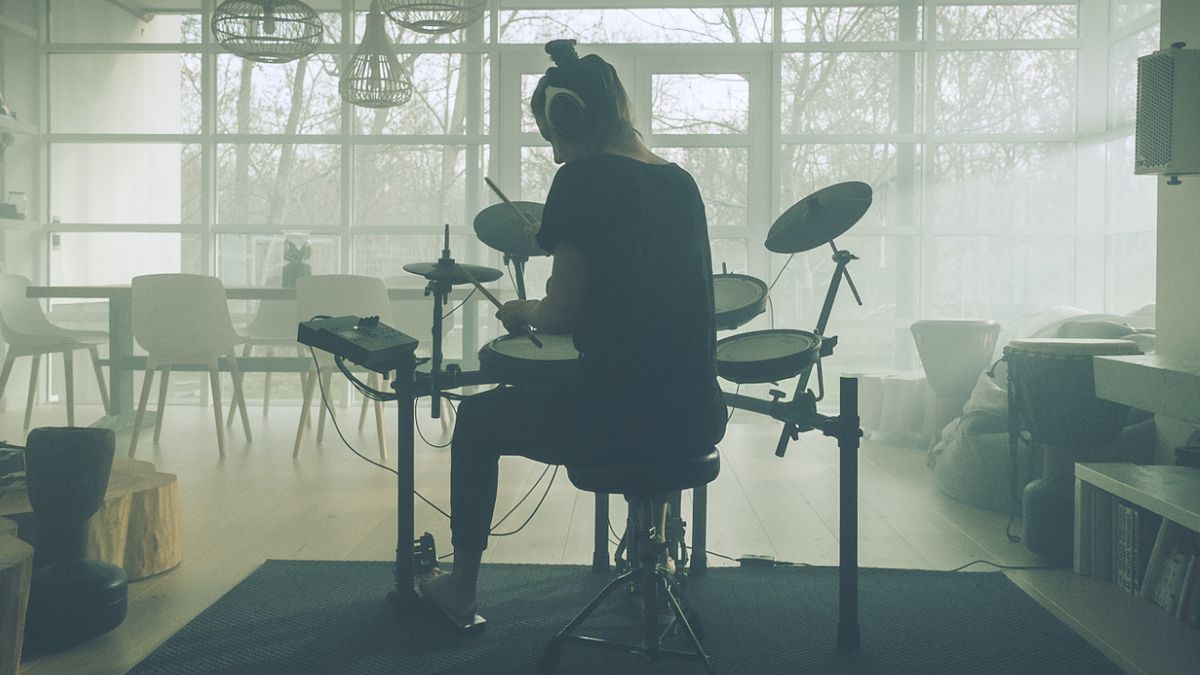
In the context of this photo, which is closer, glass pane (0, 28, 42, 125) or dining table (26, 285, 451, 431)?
dining table (26, 285, 451, 431)

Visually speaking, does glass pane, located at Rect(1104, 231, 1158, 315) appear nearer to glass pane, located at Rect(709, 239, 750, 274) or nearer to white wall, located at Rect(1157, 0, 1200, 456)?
glass pane, located at Rect(709, 239, 750, 274)

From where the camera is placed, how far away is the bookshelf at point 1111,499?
2559 mm

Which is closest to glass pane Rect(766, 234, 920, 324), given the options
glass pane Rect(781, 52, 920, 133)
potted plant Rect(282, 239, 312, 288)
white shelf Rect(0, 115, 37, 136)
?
glass pane Rect(781, 52, 920, 133)

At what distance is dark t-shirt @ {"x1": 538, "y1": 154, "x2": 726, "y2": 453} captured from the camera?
184 cm

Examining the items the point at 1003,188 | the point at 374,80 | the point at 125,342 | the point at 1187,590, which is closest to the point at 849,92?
the point at 1003,188

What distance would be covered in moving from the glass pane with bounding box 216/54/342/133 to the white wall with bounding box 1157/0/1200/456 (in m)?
4.96

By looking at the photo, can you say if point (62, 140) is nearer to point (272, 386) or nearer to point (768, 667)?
point (272, 386)

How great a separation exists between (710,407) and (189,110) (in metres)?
5.85

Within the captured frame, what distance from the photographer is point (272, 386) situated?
6812mm

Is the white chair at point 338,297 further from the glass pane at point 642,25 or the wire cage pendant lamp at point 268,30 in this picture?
the glass pane at point 642,25

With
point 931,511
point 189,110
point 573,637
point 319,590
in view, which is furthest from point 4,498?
point 189,110

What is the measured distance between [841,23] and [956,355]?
8.72ft

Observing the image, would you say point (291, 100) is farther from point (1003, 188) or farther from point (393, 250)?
point (1003, 188)

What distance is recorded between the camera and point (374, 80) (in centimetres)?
535
